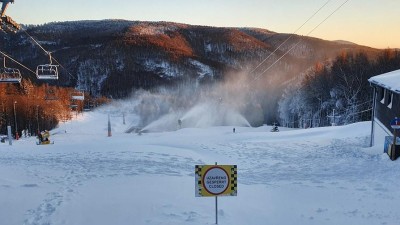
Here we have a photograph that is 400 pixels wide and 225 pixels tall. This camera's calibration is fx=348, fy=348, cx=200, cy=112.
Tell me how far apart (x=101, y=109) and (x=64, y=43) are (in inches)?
3400

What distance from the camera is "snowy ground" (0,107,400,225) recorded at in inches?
311

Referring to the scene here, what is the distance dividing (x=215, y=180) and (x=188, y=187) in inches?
138

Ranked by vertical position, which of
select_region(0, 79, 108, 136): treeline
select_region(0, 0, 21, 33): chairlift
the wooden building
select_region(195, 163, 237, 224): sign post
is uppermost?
select_region(0, 0, 21, 33): chairlift

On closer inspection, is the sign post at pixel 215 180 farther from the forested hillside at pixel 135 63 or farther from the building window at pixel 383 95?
the forested hillside at pixel 135 63

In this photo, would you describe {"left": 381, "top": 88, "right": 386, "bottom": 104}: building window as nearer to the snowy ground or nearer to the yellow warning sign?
the snowy ground

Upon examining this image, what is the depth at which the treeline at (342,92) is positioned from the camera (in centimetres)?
4631

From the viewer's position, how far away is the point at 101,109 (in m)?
122

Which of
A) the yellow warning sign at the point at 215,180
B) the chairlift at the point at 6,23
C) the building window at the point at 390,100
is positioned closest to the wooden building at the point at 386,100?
the building window at the point at 390,100

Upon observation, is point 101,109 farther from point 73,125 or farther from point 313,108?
point 313,108

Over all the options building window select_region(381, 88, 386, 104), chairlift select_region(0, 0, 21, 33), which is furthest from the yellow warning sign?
building window select_region(381, 88, 386, 104)

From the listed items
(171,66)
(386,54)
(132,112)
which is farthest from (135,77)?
(386,54)

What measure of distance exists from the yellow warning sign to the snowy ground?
0.88 meters

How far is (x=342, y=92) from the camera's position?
5097 centimetres

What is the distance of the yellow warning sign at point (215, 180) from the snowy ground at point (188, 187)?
0.88 meters
